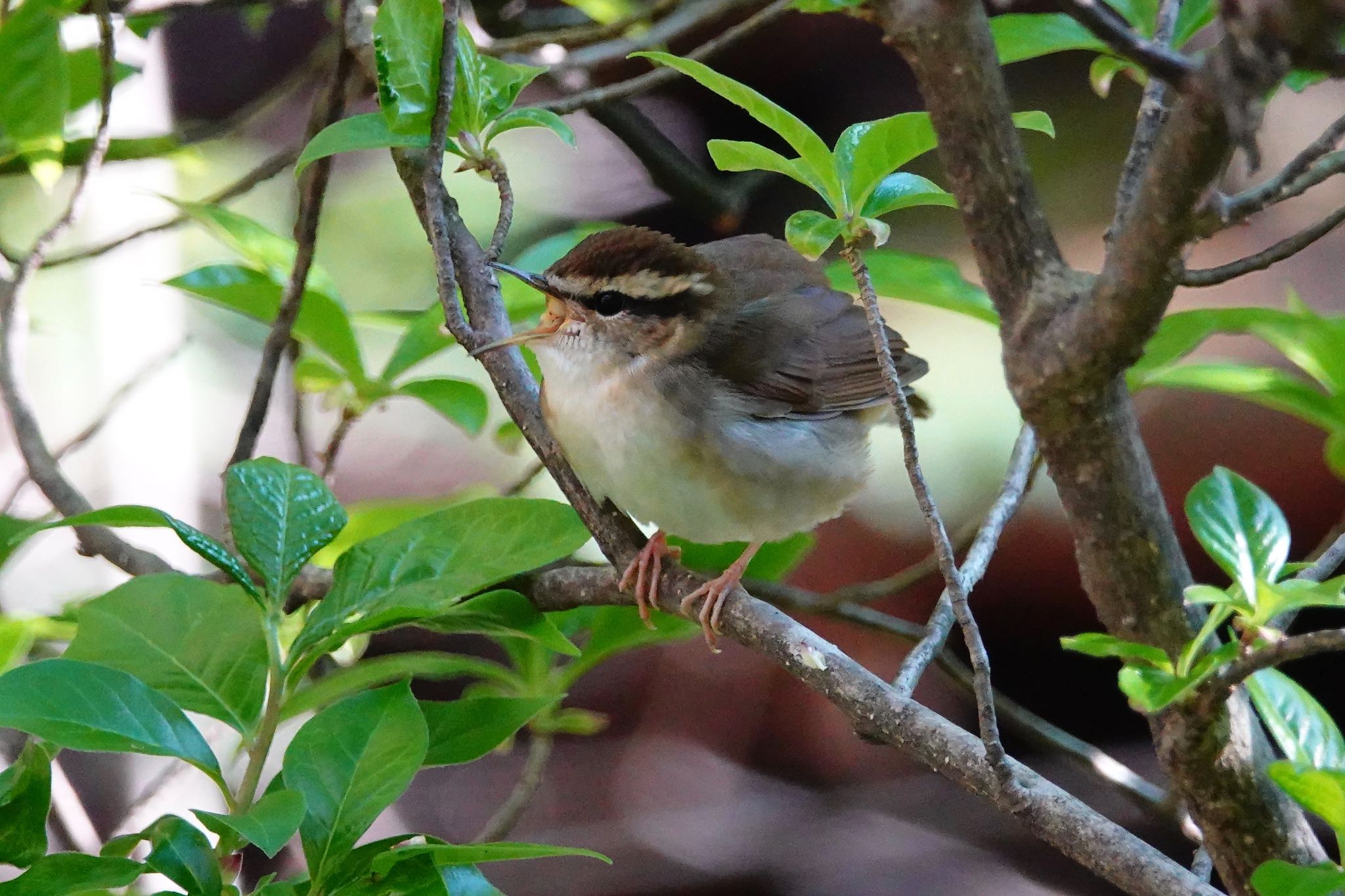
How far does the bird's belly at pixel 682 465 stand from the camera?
1.71m

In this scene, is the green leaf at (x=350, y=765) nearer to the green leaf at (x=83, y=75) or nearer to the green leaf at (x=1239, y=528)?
the green leaf at (x=1239, y=528)

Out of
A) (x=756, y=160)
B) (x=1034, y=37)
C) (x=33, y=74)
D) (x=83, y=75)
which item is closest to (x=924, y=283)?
(x=1034, y=37)

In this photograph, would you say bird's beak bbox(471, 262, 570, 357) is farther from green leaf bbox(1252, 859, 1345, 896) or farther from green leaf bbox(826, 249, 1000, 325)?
green leaf bbox(1252, 859, 1345, 896)

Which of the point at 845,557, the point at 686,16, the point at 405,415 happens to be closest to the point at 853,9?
the point at 686,16

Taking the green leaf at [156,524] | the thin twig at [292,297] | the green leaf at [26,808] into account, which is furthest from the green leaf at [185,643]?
the thin twig at [292,297]

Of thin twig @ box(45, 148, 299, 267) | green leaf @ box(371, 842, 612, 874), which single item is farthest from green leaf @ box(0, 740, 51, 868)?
thin twig @ box(45, 148, 299, 267)

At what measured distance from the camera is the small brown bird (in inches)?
68.1

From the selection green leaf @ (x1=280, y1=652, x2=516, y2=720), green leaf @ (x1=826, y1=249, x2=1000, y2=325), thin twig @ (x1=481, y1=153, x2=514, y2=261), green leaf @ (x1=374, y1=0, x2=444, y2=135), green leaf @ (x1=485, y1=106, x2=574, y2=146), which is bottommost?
green leaf @ (x1=280, y1=652, x2=516, y2=720)

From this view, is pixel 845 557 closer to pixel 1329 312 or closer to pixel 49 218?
pixel 1329 312

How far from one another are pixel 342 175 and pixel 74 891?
333 centimetres

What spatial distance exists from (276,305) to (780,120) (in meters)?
0.90

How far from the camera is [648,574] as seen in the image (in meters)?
1.55

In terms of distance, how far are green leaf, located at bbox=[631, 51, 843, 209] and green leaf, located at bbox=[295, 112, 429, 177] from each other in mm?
309

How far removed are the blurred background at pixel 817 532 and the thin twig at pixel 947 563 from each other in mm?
1500
